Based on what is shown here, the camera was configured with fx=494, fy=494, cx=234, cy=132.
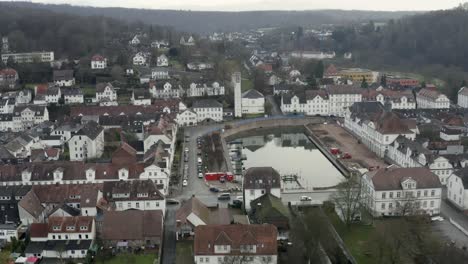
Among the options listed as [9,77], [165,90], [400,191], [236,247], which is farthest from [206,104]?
[236,247]

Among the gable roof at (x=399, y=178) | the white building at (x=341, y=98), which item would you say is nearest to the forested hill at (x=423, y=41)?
the white building at (x=341, y=98)

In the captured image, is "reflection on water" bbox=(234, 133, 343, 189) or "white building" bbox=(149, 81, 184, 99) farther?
"white building" bbox=(149, 81, 184, 99)

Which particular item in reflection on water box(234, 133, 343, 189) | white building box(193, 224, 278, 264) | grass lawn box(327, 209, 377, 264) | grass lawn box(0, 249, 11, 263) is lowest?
reflection on water box(234, 133, 343, 189)

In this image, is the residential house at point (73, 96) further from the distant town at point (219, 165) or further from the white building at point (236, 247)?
the white building at point (236, 247)

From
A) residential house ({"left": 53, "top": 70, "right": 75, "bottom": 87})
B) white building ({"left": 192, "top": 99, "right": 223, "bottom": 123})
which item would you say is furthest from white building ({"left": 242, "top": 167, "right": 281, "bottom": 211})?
residential house ({"left": 53, "top": 70, "right": 75, "bottom": 87})

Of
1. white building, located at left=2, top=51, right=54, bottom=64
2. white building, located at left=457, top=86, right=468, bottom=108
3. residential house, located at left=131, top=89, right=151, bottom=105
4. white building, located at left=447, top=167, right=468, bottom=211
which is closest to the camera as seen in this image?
white building, located at left=447, top=167, right=468, bottom=211

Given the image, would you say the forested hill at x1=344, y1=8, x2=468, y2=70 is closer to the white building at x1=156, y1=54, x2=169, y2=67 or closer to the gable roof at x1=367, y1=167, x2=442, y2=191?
the white building at x1=156, y1=54, x2=169, y2=67

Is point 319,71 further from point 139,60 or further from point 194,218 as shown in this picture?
point 194,218
